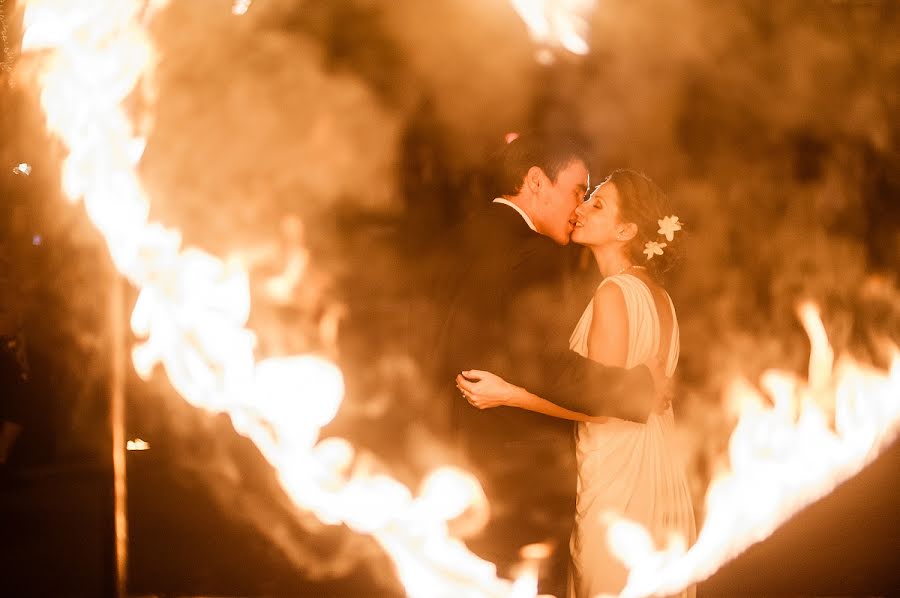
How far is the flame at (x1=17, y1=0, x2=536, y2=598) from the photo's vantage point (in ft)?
11.2

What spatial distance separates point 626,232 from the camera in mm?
3219

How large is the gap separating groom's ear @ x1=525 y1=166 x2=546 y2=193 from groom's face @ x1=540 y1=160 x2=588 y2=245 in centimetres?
3

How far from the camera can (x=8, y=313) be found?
6.37m

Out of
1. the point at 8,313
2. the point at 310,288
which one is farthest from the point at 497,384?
the point at 8,313

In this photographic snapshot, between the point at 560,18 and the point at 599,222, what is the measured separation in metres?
1.42

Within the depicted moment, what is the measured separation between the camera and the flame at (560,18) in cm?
407

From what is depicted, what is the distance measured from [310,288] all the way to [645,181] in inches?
159

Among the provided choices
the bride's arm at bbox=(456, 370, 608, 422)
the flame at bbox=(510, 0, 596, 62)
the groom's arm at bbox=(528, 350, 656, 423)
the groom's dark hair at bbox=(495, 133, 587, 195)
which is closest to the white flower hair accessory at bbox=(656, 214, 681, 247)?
the groom's dark hair at bbox=(495, 133, 587, 195)

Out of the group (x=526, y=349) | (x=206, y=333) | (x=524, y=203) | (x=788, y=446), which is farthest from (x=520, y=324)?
(x=788, y=446)

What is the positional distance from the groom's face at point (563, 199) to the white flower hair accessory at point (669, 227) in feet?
1.03

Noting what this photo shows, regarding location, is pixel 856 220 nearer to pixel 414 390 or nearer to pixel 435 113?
pixel 435 113

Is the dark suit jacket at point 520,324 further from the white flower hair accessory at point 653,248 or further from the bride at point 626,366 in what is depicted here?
the white flower hair accessory at point 653,248

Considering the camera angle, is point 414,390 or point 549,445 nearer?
point 549,445

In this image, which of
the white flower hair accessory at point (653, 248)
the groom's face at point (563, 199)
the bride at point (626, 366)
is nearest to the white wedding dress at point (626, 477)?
the bride at point (626, 366)
